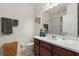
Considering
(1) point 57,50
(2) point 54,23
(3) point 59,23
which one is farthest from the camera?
(2) point 54,23

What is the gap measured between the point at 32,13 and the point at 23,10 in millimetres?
276

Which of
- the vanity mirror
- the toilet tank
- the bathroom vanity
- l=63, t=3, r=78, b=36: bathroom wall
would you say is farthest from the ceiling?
the toilet tank

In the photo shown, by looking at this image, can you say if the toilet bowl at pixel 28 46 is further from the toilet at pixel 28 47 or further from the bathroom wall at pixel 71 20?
the bathroom wall at pixel 71 20

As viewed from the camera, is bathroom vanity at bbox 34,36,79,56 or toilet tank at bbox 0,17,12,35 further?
toilet tank at bbox 0,17,12,35

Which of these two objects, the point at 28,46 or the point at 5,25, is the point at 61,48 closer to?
the point at 28,46

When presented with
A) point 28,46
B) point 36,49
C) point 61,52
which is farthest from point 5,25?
point 61,52

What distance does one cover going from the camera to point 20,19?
10.6ft

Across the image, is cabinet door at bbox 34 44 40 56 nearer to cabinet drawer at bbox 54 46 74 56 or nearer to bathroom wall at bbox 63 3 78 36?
bathroom wall at bbox 63 3 78 36

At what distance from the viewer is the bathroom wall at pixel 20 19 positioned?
3102mm

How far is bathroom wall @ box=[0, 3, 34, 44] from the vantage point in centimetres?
310

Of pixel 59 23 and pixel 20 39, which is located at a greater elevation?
pixel 59 23

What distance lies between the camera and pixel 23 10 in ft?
10.3

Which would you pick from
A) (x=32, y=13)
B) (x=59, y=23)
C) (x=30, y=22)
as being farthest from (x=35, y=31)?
(x=59, y=23)

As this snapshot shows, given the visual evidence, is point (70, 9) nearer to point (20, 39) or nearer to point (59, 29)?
point (59, 29)
